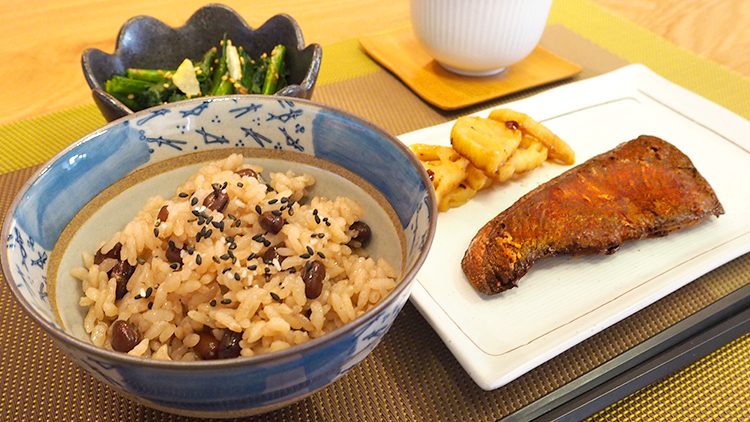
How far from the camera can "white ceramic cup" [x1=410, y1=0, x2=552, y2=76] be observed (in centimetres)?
242

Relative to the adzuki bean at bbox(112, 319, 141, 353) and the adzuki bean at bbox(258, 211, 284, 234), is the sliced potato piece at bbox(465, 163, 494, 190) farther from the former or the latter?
the adzuki bean at bbox(112, 319, 141, 353)

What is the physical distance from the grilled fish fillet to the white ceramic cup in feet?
2.95

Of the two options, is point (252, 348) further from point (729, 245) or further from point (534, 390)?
point (729, 245)

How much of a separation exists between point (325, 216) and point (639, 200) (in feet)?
3.69

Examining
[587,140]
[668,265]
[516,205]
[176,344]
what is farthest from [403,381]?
[587,140]

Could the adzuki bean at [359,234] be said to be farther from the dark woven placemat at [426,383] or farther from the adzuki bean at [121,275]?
the adzuki bean at [121,275]

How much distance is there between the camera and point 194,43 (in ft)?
8.00

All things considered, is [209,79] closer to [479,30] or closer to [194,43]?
[194,43]

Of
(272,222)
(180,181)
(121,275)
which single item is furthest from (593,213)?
(121,275)

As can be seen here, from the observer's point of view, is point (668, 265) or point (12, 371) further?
point (668, 265)

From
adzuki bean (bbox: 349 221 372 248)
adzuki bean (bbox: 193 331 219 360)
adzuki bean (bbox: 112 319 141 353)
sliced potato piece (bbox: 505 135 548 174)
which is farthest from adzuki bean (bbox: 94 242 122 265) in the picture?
sliced potato piece (bbox: 505 135 548 174)

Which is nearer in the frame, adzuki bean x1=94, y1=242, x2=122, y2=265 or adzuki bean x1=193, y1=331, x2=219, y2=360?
adzuki bean x1=193, y1=331, x2=219, y2=360

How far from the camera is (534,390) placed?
140 cm

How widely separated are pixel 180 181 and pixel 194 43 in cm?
122
